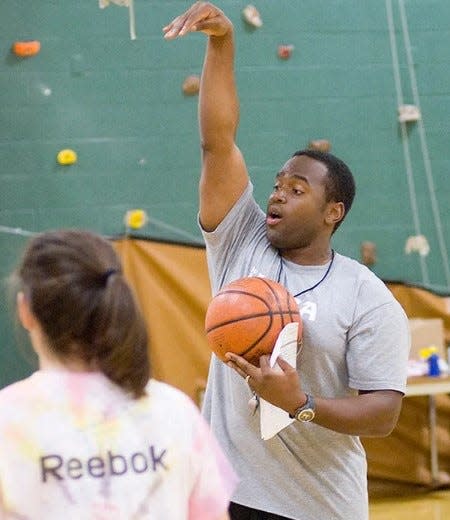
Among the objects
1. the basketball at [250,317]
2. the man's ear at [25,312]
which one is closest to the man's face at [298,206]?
the basketball at [250,317]

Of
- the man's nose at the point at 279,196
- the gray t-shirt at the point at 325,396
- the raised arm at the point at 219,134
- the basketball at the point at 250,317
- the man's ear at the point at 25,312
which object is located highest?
the raised arm at the point at 219,134

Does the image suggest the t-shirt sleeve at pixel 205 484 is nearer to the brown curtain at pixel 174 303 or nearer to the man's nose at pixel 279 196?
the man's nose at pixel 279 196

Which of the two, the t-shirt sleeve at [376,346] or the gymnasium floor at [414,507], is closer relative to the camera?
the t-shirt sleeve at [376,346]

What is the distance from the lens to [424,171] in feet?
19.8

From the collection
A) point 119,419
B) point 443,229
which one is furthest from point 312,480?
point 443,229

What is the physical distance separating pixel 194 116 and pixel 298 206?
114 inches

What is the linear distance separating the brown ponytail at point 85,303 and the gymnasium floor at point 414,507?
3795mm

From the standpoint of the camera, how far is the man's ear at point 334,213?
3047mm

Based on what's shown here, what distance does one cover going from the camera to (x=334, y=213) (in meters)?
3.07

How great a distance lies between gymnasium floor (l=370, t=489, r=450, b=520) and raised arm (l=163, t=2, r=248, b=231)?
2837 mm

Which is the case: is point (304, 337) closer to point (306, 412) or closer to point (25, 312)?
point (306, 412)

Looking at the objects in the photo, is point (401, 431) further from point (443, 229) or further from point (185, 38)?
point (185, 38)

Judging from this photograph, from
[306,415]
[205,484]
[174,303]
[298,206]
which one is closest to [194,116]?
[174,303]

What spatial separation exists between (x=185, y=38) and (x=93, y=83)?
1.90 ft
